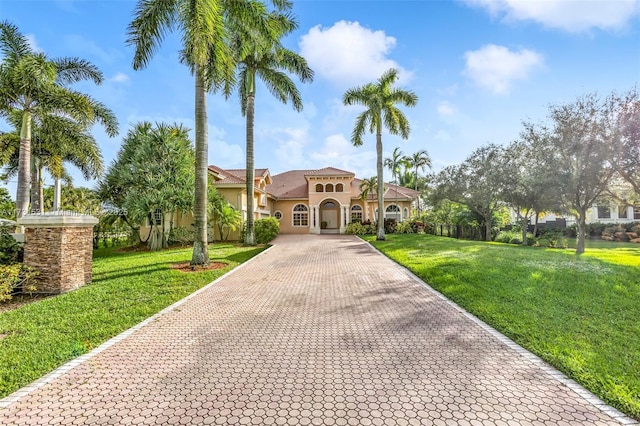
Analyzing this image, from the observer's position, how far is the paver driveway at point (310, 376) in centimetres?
305

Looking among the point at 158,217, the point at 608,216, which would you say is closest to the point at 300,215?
the point at 158,217

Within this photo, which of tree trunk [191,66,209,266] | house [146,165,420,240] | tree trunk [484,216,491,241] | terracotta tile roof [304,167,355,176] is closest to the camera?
tree trunk [191,66,209,266]

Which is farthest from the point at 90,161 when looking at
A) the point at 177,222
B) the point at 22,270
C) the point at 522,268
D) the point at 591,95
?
the point at 591,95

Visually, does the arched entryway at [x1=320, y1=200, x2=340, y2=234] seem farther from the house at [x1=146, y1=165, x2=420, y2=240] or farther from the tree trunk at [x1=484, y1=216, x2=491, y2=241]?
the tree trunk at [x1=484, y1=216, x2=491, y2=241]

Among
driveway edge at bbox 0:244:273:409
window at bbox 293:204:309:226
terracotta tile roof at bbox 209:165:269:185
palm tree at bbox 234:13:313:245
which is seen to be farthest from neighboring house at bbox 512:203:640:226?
driveway edge at bbox 0:244:273:409

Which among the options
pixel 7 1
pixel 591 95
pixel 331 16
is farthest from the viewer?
pixel 591 95

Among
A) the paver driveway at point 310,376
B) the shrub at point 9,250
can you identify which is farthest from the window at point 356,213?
the shrub at point 9,250

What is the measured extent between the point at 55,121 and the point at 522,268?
22.3 m

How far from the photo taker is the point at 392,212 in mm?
31812

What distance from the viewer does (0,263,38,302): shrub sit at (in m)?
6.99

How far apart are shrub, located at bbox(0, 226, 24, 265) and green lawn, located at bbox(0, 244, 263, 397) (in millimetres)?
1770

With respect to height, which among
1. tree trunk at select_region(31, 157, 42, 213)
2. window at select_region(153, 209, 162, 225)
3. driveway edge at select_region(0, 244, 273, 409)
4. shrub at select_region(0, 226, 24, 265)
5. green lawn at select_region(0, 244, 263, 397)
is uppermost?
tree trunk at select_region(31, 157, 42, 213)

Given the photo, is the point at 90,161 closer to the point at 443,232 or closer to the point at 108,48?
the point at 108,48

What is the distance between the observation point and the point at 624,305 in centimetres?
630
